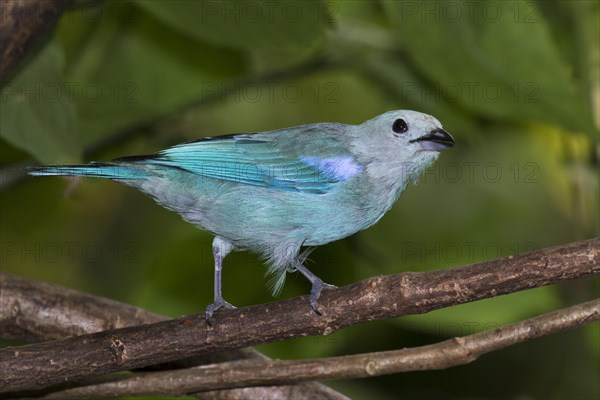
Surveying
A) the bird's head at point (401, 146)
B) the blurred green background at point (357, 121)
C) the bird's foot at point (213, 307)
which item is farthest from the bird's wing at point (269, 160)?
the bird's foot at point (213, 307)

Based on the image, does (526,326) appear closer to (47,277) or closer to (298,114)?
(298,114)

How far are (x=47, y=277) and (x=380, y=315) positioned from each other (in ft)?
15.7

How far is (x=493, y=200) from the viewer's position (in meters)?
5.90

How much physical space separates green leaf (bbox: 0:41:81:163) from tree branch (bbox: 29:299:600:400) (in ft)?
3.74

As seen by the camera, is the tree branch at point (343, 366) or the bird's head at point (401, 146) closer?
the tree branch at point (343, 366)

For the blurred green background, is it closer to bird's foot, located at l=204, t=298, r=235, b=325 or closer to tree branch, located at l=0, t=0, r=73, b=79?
tree branch, located at l=0, t=0, r=73, b=79

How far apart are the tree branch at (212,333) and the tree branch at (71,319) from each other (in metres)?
0.65

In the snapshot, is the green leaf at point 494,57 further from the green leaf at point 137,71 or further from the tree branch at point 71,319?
the tree branch at point 71,319

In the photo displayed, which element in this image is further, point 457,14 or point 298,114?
point 298,114

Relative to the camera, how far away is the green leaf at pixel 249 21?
179 inches

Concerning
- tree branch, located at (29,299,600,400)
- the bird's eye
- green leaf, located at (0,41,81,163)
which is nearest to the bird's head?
the bird's eye

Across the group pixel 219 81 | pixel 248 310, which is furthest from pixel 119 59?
pixel 248 310

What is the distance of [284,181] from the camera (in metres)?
4.54

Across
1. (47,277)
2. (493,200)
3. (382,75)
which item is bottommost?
(47,277)
